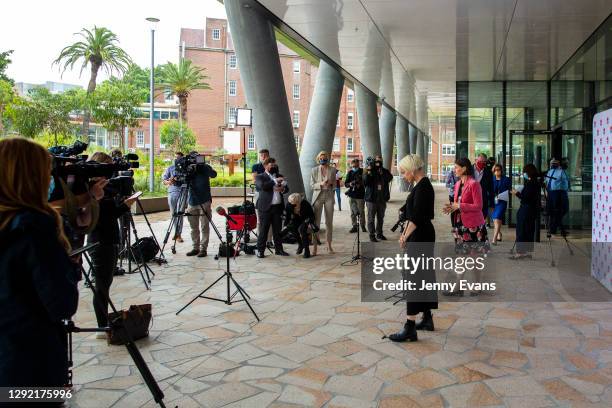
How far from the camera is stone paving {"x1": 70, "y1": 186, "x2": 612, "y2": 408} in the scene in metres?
4.08

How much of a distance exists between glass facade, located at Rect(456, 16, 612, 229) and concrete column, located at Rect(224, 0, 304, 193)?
599 cm

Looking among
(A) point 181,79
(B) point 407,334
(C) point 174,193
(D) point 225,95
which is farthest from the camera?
(D) point 225,95

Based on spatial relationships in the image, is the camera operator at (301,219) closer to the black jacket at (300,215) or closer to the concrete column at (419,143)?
the black jacket at (300,215)

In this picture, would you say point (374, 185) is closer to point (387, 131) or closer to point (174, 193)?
point (174, 193)

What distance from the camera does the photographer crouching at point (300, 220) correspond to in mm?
10195

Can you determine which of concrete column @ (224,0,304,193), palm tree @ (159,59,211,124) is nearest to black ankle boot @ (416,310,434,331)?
concrete column @ (224,0,304,193)

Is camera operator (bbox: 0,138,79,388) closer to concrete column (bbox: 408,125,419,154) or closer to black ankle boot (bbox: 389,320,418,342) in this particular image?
black ankle boot (bbox: 389,320,418,342)

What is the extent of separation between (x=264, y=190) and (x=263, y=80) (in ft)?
9.47

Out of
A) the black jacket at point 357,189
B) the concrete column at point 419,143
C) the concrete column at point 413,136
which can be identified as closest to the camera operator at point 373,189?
the black jacket at point 357,189

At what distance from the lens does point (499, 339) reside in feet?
17.8

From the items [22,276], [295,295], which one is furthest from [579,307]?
[22,276]

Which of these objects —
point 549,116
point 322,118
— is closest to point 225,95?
point 322,118

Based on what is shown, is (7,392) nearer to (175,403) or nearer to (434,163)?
(175,403)

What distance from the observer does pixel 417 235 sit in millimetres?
5445
